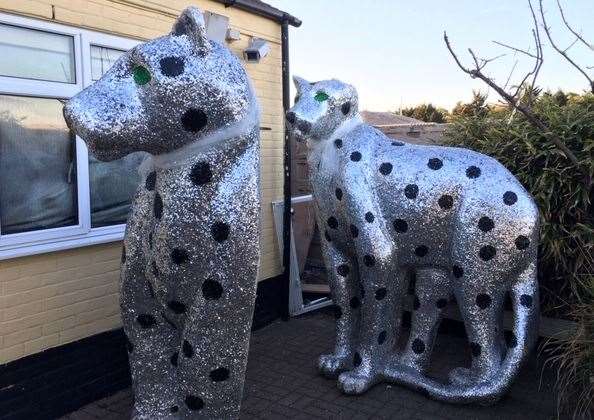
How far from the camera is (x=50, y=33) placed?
3.56 meters

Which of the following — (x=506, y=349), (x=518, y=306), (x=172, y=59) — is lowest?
(x=506, y=349)

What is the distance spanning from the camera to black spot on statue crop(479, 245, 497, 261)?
3.58 metres

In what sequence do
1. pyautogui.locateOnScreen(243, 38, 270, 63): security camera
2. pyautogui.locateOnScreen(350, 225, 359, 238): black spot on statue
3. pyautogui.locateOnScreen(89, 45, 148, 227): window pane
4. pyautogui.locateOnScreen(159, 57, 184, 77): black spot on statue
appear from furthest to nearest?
pyautogui.locateOnScreen(243, 38, 270, 63): security camera < pyautogui.locateOnScreen(89, 45, 148, 227): window pane < pyautogui.locateOnScreen(350, 225, 359, 238): black spot on statue < pyautogui.locateOnScreen(159, 57, 184, 77): black spot on statue

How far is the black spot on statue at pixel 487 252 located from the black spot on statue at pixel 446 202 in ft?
1.17

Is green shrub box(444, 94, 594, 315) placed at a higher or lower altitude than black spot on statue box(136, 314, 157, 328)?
higher

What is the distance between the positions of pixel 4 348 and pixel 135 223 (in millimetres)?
1534

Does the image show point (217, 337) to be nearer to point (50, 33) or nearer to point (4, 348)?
point (4, 348)

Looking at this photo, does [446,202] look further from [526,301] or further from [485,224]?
[526,301]

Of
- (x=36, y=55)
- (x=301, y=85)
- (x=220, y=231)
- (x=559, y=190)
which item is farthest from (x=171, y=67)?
(x=559, y=190)

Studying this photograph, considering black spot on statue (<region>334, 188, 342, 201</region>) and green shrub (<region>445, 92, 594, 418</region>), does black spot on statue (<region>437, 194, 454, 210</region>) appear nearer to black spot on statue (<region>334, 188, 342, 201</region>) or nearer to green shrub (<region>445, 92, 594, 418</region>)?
black spot on statue (<region>334, 188, 342, 201</region>)

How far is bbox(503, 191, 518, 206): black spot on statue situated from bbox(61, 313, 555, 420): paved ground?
1.45 m

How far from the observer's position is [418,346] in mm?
4094

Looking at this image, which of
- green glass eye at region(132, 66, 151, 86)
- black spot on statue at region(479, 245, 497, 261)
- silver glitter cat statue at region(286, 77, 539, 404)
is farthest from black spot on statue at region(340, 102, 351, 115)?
green glass eye at region(132, 66, 151, 86)

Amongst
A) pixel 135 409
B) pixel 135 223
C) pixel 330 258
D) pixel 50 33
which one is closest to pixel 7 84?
pixel 50 33
